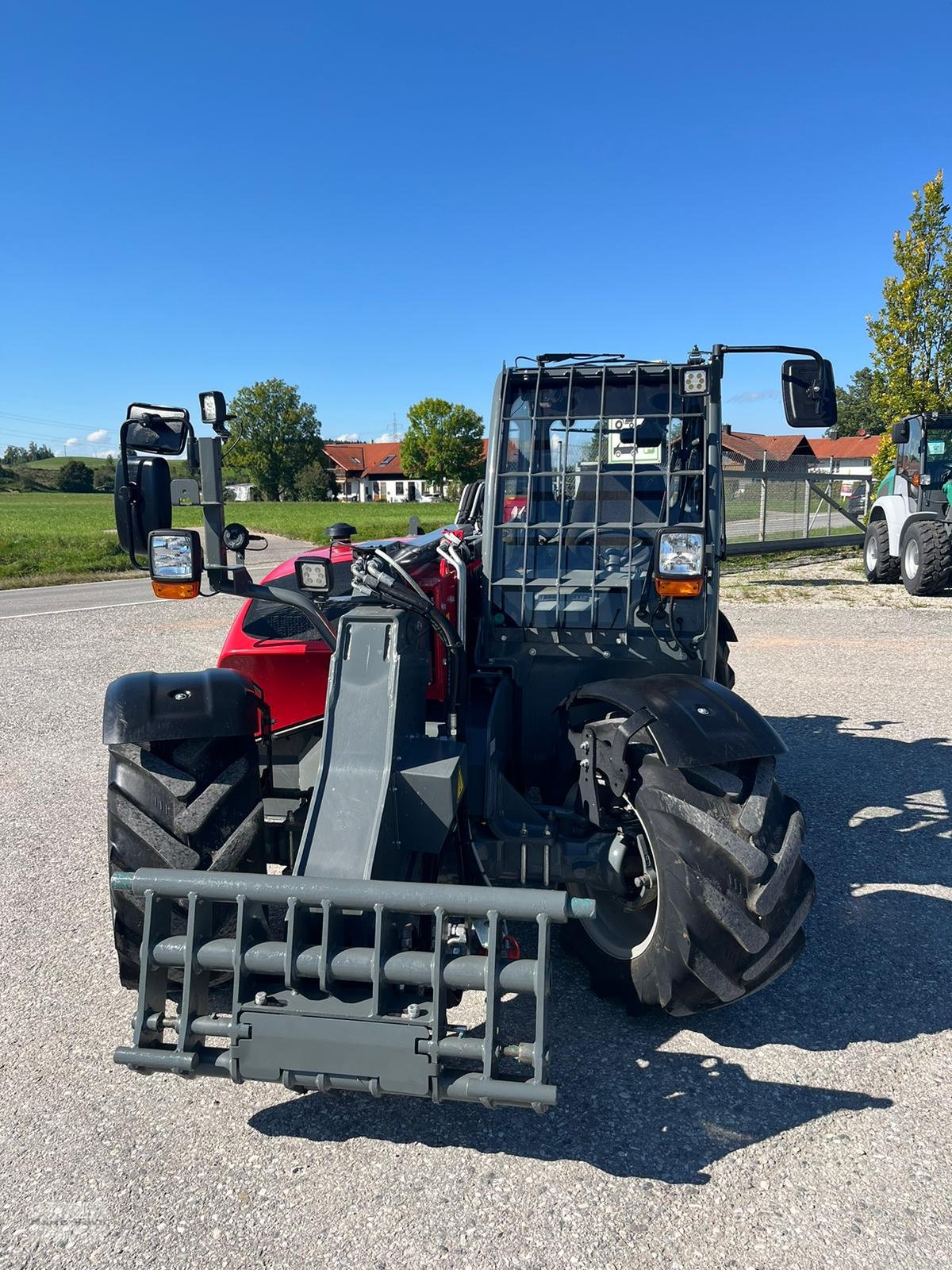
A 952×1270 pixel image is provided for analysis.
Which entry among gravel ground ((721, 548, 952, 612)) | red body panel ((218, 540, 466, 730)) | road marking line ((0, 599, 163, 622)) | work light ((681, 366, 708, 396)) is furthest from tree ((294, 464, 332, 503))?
work light ((681, 366, 708, 396))

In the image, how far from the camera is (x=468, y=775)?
141 inches

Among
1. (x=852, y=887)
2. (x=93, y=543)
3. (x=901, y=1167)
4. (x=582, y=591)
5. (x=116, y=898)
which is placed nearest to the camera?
(x=901, y=1167)

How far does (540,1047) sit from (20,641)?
11.7m

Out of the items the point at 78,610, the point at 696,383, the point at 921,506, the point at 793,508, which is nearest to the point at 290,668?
the point at 696,383

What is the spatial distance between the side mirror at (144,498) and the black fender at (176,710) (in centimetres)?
52

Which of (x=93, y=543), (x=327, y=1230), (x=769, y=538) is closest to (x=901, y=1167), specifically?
(x=327, y=1230)

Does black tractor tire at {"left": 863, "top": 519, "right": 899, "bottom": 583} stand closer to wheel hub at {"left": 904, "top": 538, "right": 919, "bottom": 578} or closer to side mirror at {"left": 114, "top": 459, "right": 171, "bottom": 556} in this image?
wheel hub at {"left": 904, "top": 538, "right": 919, "bottom": 578}

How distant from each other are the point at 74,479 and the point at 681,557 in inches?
3843

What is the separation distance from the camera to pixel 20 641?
1233 centimetres

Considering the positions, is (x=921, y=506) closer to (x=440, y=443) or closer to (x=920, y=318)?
(x=920, y=318)

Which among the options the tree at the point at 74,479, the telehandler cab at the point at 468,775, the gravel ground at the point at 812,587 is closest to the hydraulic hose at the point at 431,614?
the telehandler cab at the point at 468,775

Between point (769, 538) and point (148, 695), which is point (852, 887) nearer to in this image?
point (148, 695)

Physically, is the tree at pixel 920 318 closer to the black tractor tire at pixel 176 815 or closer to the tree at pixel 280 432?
the black tractor tire at pixel 176 815

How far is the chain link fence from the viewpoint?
20.6 metres
